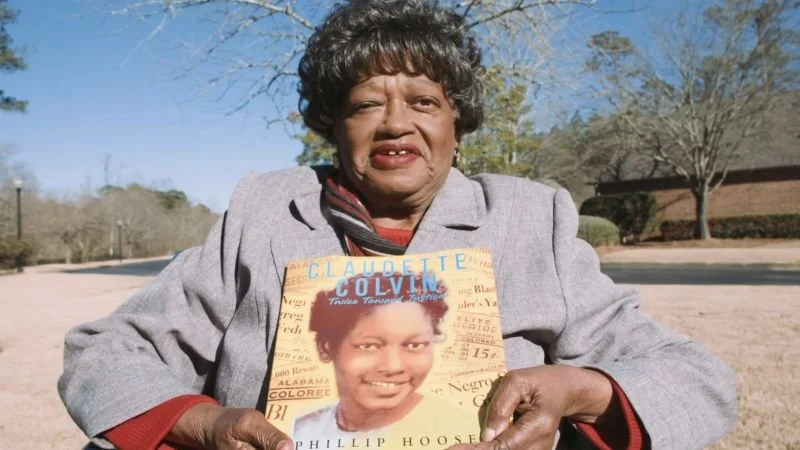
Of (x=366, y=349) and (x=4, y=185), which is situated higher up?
(x=4, y=185)

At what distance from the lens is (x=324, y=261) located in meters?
1.41

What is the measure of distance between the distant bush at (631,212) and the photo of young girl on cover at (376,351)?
1093 inches

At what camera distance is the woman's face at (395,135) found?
1.60 metres

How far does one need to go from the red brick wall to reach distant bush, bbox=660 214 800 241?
4.32ft

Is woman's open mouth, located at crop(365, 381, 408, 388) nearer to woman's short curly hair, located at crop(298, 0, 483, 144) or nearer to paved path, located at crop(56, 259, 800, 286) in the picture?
woman's short curly hair, located at crop(298, 0, 483, 144)

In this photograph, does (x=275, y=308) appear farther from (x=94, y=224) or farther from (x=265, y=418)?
(x=94, y=224)

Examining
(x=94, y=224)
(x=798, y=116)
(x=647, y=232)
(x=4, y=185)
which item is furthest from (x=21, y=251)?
(x=798, y=116)

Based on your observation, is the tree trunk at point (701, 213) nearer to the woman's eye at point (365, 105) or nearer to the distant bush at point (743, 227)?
the distant bush at point (743, 227)

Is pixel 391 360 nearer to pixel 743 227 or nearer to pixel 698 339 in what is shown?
pixel 698 339

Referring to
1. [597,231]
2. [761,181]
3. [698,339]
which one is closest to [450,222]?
[698,339]

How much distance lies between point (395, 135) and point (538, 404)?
2.46ft

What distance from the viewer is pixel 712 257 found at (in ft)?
60.6

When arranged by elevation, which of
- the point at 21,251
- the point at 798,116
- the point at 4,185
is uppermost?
the point at 798,116

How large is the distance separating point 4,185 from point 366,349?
3572cm
